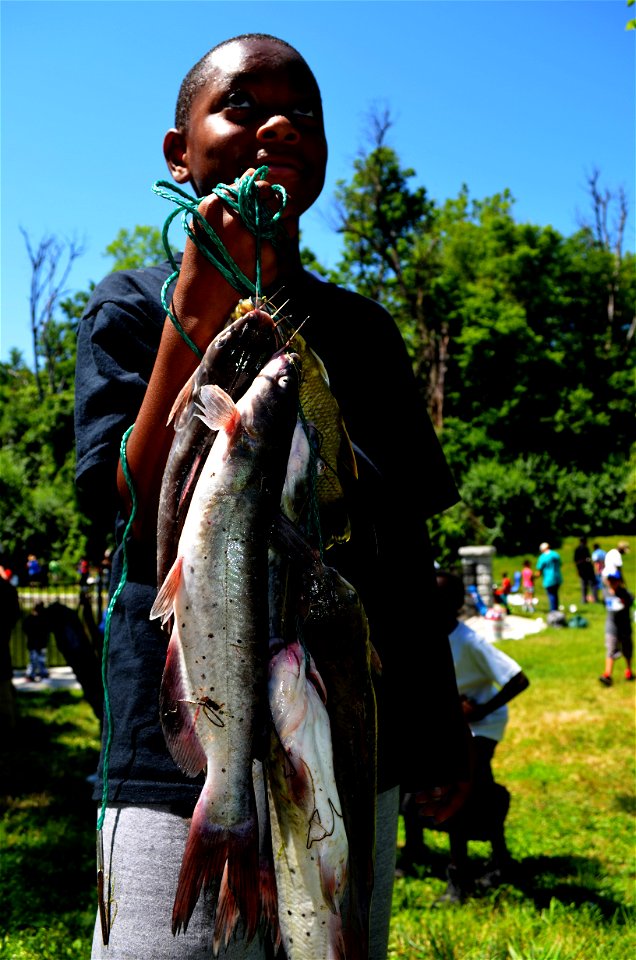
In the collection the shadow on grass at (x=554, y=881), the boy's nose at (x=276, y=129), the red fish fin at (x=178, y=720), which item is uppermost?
the boy's nose at (x=276, y=129)

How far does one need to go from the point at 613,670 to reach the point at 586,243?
135 feet

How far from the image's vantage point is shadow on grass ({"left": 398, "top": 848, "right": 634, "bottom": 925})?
5676mm

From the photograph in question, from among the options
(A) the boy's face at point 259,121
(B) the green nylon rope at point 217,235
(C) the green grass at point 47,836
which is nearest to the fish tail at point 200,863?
(B) the green nylon rope at point 217,235

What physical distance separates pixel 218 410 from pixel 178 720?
457 mm

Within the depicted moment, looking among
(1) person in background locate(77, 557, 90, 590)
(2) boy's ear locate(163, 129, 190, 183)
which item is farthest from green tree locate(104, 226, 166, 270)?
(2) boy's ear locate(163, 129, 190, 183)

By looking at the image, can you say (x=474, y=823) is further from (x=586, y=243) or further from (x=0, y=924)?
(x=586, y=243)

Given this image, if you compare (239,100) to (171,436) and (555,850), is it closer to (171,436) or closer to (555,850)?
(171,436)

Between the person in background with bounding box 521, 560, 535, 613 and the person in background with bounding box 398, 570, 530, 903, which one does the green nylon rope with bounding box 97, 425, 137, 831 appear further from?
the person in background with bounding box 521, 560, 535, 613

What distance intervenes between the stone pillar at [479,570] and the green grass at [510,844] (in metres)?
9.27

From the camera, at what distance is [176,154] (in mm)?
1859

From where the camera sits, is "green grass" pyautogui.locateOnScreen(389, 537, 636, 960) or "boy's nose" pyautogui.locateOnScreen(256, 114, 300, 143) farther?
"green grass" pyautogui.locateOnScreen(389, 537, 636, 960)

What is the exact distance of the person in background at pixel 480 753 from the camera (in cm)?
593

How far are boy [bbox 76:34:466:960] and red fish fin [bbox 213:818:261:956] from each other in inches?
9.1

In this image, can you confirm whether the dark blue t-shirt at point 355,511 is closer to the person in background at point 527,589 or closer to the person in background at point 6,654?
the person in background at point 6,654
